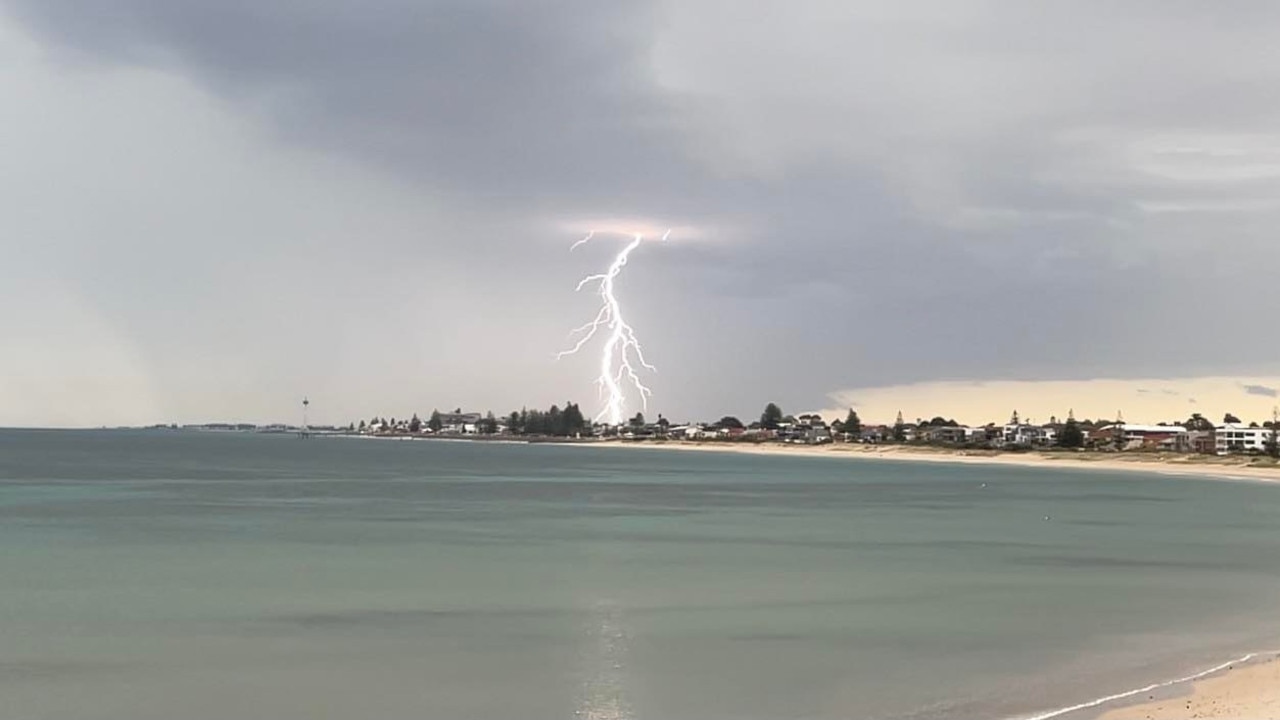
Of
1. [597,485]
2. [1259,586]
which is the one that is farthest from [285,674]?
[597,485]

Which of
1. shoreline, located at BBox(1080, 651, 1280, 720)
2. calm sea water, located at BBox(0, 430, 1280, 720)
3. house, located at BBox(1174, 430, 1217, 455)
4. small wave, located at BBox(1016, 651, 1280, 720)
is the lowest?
calm sea water, located at BBox(0, 430, 1280, 720)

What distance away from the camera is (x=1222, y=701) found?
1495cm

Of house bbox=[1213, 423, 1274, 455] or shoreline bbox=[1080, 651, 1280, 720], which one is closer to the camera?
shoreline bbox=[1080, 651, 1280, 720]

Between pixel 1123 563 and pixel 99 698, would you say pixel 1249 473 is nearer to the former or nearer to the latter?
pixel 1123 563

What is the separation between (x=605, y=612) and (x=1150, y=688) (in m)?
12.5

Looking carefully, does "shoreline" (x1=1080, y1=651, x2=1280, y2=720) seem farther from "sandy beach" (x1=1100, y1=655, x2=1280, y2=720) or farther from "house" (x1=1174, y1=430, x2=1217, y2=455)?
"house" (x1=1174, y1=430, x2=1217, y2=455)

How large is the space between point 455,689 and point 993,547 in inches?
1179

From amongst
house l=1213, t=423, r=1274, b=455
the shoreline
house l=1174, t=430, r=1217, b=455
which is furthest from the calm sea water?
house l=1174, t=430, r=1217, b=455

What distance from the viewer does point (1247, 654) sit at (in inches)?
774

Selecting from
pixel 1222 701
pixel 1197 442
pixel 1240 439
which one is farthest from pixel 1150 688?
pixel 1197 442

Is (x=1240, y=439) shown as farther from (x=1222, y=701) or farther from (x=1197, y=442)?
(x=1222, y=701)

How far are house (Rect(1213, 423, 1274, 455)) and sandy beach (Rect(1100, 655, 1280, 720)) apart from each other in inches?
6997

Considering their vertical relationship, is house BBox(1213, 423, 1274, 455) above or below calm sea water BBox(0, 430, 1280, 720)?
above

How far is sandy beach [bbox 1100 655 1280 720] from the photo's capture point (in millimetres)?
14047
